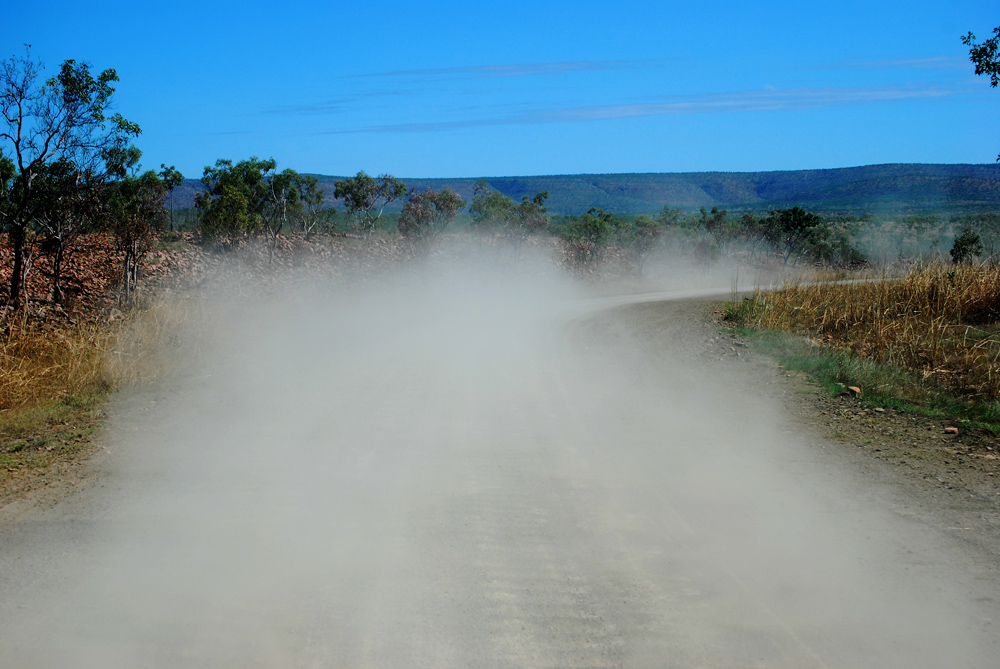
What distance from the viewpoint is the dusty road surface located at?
3.46 meters

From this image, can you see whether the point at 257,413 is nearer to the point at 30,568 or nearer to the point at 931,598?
the point at 30,568

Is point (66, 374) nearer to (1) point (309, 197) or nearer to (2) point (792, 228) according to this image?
(1) point (309, 197)

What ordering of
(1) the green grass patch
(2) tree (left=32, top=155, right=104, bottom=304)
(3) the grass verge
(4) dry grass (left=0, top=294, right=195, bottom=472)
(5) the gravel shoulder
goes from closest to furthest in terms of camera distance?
(5) the gravel shoulder < (3) the grass verge < (4) dry grass (left=0, top=294, right=195, bottom=472) < (1) the green grass patch < (2) tree (left=32, top=155, right=104, bottom=304)

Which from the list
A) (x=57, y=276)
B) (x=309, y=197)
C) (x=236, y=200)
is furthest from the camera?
(x=309, y=197)

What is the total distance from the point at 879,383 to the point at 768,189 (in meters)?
132

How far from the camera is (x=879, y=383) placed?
969 cm

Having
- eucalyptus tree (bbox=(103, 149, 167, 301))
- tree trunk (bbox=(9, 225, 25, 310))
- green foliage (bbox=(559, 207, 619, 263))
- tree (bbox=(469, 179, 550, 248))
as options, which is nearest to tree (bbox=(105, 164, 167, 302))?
eucalyptus tree (bbox=(103, 149, 167, 301))

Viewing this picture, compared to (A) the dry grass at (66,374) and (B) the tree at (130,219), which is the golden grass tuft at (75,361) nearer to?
(A) the dry grass at (66,374)

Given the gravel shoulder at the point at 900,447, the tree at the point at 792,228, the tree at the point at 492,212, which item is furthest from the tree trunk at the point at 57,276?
the tree at the point at 792,228

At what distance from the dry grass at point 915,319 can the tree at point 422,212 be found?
724 inches

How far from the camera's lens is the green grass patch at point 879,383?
27.2ft

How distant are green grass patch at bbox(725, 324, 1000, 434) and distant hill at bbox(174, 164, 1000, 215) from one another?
3287 inches

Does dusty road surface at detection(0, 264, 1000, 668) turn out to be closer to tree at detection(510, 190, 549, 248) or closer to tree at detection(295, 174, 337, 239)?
tree at detection(295, 174, 337, 239)

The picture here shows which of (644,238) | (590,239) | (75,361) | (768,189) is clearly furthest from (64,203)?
(768,189)
